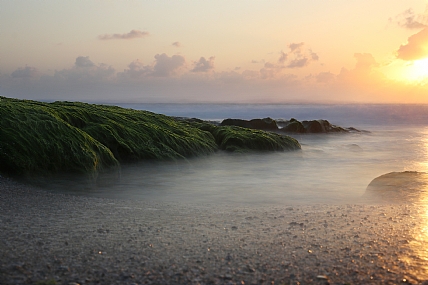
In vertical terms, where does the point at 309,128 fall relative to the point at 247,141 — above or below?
above

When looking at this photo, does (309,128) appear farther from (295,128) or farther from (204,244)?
(204,244)

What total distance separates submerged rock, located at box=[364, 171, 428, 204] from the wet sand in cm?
72

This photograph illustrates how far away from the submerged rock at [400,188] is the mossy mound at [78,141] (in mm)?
5122

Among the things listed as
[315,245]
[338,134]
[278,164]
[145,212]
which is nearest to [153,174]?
[145,212]

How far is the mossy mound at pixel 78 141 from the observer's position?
7789 mm

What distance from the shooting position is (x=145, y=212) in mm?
5641

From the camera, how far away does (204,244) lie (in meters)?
4.12

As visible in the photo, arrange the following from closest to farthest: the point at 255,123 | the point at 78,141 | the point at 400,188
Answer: the point at 400,188, the point at 78,141, the point at 255,123

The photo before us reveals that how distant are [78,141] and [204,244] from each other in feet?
17.5

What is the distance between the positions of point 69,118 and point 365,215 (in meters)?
7.64

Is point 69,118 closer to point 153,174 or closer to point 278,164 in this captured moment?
point 153,174

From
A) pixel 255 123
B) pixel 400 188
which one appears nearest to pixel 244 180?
pixel 400 188

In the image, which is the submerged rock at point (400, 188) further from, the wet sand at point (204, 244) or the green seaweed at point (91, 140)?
the green seaweed at point (91, 140)

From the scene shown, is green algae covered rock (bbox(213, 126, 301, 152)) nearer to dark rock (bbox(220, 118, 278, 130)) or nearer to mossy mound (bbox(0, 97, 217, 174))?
mossy mound (bbox(0, 97, 217, 174))
